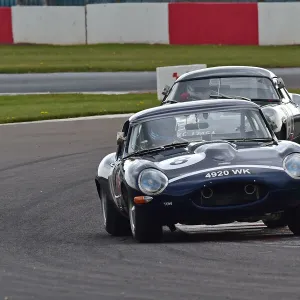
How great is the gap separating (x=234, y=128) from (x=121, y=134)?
108cm

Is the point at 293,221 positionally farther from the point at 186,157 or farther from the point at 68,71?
the point at 68,71

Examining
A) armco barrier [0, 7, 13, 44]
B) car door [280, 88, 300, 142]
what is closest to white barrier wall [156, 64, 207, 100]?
car door [280, 88, 300, 142]

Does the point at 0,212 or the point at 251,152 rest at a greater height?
the point at 251,152

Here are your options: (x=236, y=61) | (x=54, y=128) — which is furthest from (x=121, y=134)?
(x=236, y=61)

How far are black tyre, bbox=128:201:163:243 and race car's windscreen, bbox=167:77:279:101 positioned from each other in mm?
6943

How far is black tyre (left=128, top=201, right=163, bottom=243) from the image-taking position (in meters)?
8.75

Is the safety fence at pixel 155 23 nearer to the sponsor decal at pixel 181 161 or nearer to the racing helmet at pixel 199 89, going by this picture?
the racing helmet at pixel 199 89

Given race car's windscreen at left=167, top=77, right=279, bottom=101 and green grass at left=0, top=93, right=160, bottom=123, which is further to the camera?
green grass at left=0, top=93, right=160, bottom=123

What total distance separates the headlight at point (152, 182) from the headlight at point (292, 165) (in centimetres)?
96

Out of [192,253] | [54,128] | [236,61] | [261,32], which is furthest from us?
[261,32]

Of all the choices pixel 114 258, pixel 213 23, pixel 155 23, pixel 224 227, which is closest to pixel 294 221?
pixel 224 227

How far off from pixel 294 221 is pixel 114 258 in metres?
1.74

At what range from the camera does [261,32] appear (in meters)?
38.3

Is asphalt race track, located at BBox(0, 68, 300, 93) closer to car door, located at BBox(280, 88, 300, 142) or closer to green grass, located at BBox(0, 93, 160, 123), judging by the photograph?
green grass, located at BBox(0, 93, 160, 123)
